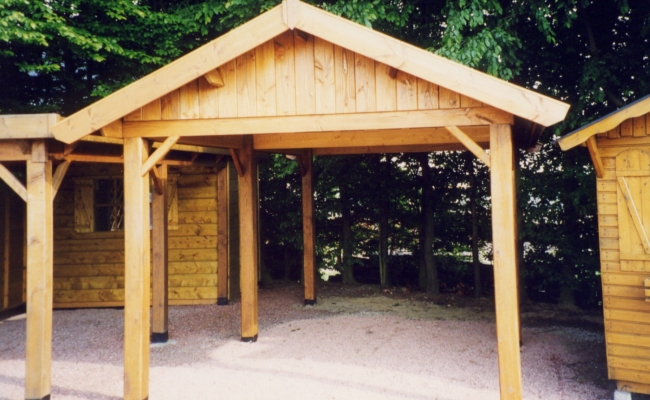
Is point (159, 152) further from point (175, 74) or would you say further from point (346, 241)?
point (346, 241)

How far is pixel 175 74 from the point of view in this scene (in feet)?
15.1

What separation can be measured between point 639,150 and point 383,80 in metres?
2.73

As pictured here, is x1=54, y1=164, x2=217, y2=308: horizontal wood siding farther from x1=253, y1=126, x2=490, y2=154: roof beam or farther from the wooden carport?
the wooden carport

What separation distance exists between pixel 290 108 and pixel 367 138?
2.38 meters

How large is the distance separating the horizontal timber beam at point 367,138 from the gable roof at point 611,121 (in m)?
1.03

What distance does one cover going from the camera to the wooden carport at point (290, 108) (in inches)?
169

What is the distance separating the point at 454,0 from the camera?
29.6ft

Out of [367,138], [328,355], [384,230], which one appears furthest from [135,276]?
[384,230]

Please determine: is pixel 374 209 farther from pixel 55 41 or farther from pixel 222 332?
pixel 55 41

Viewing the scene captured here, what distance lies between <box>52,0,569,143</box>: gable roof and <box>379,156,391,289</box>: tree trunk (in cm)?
757

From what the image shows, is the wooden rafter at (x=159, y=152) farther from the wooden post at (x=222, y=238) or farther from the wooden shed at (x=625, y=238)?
the wooden post at (x=222, y=238)

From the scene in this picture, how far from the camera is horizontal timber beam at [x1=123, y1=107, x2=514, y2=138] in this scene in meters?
4.42

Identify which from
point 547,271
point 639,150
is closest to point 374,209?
point 547,271

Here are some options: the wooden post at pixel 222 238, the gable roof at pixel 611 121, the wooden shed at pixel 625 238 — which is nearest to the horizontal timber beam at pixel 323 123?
the gable roof at pixel 611 121
